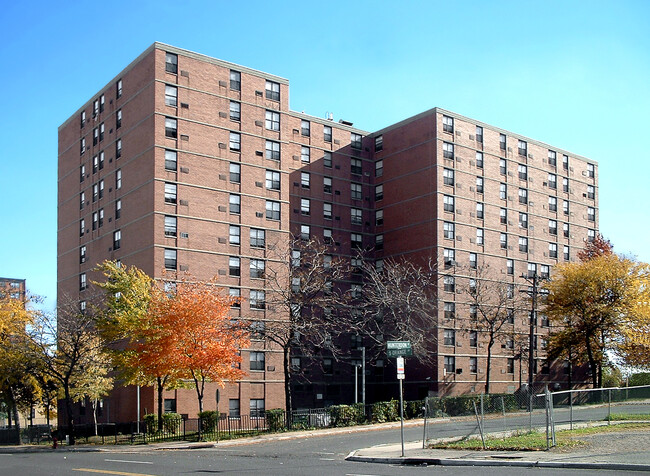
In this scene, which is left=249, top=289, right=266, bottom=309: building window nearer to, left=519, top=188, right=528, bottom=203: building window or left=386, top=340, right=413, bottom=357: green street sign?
left=519, top=188, right=528, bottom=203: building window

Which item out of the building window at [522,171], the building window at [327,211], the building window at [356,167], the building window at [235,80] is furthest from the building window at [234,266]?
the building window at [522,171]

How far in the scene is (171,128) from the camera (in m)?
58.1

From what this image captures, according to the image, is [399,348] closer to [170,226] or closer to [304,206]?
[170,226]

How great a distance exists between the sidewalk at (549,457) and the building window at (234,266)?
33.8 metres

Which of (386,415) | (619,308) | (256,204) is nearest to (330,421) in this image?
(386,415)

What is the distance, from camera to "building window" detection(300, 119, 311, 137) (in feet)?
233

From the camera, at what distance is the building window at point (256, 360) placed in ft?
197

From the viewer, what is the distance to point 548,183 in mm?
78125

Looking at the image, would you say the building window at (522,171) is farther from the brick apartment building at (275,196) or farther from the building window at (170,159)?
the building window at (170,159)

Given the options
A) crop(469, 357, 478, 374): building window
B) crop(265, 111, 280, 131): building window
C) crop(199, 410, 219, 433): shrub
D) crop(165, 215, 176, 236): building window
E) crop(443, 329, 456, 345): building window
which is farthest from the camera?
crop(469, 357, 478, 374): building window

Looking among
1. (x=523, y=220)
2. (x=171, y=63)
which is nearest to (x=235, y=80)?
(x=171, y=63)

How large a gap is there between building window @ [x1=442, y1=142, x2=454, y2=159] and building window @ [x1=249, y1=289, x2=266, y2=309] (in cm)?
2084

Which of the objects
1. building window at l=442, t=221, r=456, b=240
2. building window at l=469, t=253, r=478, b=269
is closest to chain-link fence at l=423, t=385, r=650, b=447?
building window at l=442, t=221, r=456, b=240

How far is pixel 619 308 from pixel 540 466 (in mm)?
42474
